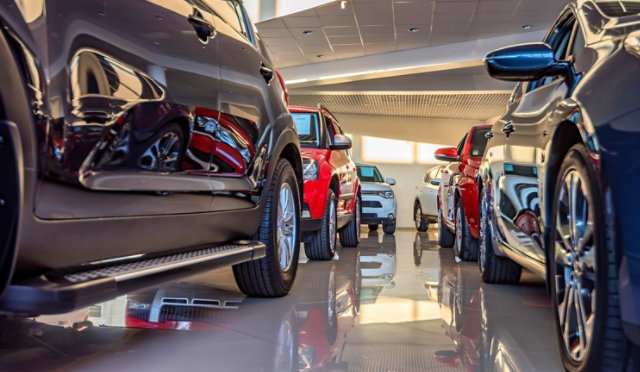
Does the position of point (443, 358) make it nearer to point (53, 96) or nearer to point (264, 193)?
point (264, 193)

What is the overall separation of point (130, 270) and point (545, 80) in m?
2.25

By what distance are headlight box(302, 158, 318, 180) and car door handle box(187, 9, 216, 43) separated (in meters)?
3.59

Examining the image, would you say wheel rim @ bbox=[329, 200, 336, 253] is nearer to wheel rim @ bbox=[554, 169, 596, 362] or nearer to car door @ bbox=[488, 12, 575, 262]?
car door @ bbox=[488, 12, 575, 262]

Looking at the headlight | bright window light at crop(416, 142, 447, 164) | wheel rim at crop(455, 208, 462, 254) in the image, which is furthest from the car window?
bright window light at crop(416, 142, 447, 164)

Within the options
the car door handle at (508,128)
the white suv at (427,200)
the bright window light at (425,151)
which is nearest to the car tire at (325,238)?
the car door handle at (508,128)

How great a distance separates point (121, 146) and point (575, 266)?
4.72 ft

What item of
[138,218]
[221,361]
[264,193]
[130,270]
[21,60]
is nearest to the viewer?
[21,60]

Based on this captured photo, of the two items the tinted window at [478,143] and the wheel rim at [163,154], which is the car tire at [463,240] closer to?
the tinted window at [478,143]

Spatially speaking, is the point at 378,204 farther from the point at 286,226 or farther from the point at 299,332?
the point at 299,332

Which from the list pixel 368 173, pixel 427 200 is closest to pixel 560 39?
pixel 427 200

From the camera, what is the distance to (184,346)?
2613mm

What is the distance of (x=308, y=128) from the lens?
6.93 meters

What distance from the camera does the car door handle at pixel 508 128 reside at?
3.46 m

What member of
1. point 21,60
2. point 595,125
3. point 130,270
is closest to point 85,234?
point 130,270
